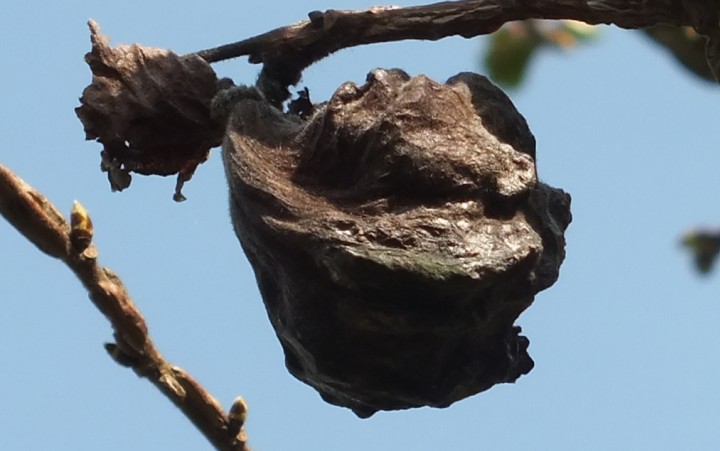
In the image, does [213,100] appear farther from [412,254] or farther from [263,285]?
[412,254]

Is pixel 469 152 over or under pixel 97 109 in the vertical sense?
under

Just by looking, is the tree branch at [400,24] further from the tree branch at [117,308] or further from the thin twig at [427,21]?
the tree branch at [117,308]

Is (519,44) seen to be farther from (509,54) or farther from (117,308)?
(117,308)

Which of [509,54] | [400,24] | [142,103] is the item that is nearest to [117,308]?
[142,103]

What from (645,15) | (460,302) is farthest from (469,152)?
(645,15)

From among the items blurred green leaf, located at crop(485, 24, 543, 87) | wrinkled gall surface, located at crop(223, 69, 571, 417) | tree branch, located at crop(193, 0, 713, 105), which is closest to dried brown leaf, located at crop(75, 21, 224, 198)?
tree branch, located at crop(193, 0, 713, 105)

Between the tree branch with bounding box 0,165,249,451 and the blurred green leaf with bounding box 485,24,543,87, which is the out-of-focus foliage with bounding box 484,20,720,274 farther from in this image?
the tree branch with bounding box 0,165,249,451
